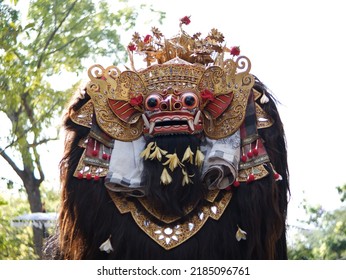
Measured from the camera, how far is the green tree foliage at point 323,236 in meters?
5.73

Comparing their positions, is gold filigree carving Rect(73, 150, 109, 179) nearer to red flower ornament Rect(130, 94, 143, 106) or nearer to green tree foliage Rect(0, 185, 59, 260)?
red flower ornament Rect(130, 94, 143, 106)

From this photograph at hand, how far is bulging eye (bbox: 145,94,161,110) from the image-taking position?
140 inches

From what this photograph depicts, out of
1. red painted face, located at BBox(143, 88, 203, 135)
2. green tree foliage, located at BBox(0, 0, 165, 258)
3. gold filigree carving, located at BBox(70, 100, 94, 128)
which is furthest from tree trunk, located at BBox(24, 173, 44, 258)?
red painted face, located at BBox(143, 88, 203, 135)

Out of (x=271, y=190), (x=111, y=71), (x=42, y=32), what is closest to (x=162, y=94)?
(x=111, y=71)

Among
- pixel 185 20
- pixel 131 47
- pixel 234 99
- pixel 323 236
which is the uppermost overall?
pixel 185 20

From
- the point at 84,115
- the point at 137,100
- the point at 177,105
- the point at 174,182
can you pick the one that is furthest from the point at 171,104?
the point at 84,115

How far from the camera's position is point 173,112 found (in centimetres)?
353

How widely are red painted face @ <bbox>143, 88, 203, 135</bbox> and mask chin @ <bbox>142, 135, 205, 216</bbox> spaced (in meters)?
0.04

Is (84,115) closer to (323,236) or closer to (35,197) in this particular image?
(323,236)

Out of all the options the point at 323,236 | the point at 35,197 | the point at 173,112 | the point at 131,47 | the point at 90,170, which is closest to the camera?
the point at 173,112

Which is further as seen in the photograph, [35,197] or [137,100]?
[35,197]

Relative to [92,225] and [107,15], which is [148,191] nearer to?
[92,225]

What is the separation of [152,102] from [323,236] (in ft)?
9.31

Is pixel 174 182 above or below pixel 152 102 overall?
below
